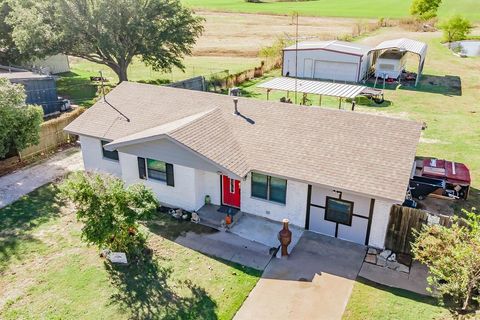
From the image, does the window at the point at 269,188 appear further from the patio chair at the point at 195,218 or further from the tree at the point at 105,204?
the tree at the point at 105,204

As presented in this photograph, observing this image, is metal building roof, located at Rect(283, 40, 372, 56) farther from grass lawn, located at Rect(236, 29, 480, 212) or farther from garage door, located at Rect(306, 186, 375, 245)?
garage door, located at Rect(306, 186, 375, 245)

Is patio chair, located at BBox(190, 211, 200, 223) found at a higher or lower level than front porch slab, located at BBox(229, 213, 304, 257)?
higher

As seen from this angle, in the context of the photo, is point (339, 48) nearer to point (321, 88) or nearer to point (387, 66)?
point (387, 66)

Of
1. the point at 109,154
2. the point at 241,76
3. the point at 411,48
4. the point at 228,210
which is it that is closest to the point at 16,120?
the point at 109,154

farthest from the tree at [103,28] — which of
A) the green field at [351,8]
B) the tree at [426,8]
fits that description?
the green field at [351,8]

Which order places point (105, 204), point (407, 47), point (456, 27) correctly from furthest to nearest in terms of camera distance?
point (456, 27), point (407, 47), point (105, 204)

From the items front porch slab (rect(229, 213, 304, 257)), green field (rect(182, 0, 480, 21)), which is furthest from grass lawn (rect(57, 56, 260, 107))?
green field (rect(182, 0, 480, 21))
